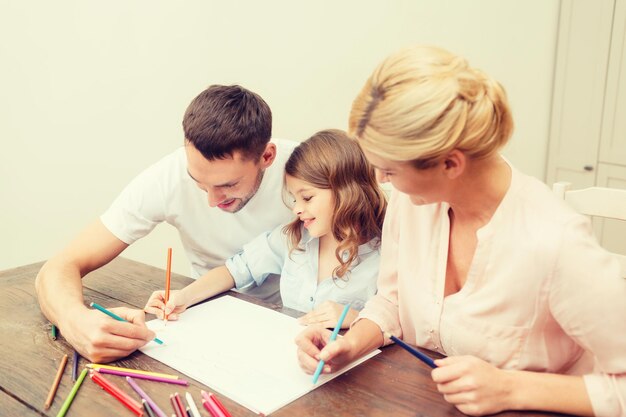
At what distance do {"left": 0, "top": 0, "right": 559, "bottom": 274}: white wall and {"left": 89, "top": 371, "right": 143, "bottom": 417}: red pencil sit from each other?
179 centimetres

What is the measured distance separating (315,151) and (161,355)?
61cm

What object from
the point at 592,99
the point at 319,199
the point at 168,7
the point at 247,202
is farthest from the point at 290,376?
the point at 592,99

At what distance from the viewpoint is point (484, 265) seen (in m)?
1.05

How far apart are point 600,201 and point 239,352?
91cm

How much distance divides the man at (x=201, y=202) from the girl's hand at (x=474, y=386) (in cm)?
58

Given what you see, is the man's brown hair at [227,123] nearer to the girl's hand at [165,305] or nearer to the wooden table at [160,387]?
the girl's hand at [165,305]

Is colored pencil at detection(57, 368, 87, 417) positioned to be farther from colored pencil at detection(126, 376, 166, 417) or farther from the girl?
the girl

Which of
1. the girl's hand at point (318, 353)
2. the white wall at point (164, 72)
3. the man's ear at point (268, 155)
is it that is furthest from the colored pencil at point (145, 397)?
the white wall at point (164, 72)

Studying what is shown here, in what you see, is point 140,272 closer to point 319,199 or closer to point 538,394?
point 319,199

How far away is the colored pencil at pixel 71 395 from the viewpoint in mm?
972

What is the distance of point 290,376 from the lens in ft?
3.52

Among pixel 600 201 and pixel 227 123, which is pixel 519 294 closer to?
pixel 600 201

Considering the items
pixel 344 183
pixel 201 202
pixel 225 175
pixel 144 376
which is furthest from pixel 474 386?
pixel 201 202

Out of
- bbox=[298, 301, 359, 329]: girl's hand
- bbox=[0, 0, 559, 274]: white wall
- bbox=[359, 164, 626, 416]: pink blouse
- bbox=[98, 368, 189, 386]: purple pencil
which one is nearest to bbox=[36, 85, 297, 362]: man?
bbox=[98, 368, 189, 386]: purple pencil
